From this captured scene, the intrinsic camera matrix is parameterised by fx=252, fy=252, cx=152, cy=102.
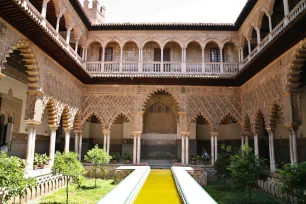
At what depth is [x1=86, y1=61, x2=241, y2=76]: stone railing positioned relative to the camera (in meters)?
15.1

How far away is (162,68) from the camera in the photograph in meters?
15.2

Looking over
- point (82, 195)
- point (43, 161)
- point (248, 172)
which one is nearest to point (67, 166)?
point (82, 195)

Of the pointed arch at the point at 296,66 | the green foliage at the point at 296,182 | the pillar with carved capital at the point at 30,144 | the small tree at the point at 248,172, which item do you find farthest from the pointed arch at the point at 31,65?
the pointed arch at the point at 296,66

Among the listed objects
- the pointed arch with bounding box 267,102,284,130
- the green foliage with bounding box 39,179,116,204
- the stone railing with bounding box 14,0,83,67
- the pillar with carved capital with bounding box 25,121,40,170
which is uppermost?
the stone railing with bounding box 14,0,83,67

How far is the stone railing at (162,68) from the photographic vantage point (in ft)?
49.7

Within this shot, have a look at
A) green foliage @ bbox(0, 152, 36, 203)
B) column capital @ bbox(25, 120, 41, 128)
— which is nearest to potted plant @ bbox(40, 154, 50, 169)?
column capital @ bbox(25, 120, 41, 128)

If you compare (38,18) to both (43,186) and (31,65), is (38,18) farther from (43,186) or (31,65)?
(43,186)

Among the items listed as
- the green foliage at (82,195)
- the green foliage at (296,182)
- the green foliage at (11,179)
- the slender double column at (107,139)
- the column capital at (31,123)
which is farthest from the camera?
the slender double column at (107,139)

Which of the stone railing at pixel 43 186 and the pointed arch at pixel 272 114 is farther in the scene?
the pointed arch at pixel 272 114

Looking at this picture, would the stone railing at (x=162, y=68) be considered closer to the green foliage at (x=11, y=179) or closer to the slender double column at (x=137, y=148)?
the slender double column at (x=137, y=148)

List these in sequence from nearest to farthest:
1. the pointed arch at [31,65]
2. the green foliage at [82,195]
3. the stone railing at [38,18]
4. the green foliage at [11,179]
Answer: the green foliage at [11,179]
the stone railing at [38,18]
the green foliage at [82,195]
the pointed arch at [31,65]

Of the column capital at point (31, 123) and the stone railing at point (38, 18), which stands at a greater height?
the stone railing at point (38, 18)

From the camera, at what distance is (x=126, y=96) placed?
15188mm

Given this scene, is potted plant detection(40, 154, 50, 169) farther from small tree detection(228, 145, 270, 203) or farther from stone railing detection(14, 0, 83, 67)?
small tree detection(228, 145, 270, 203)
